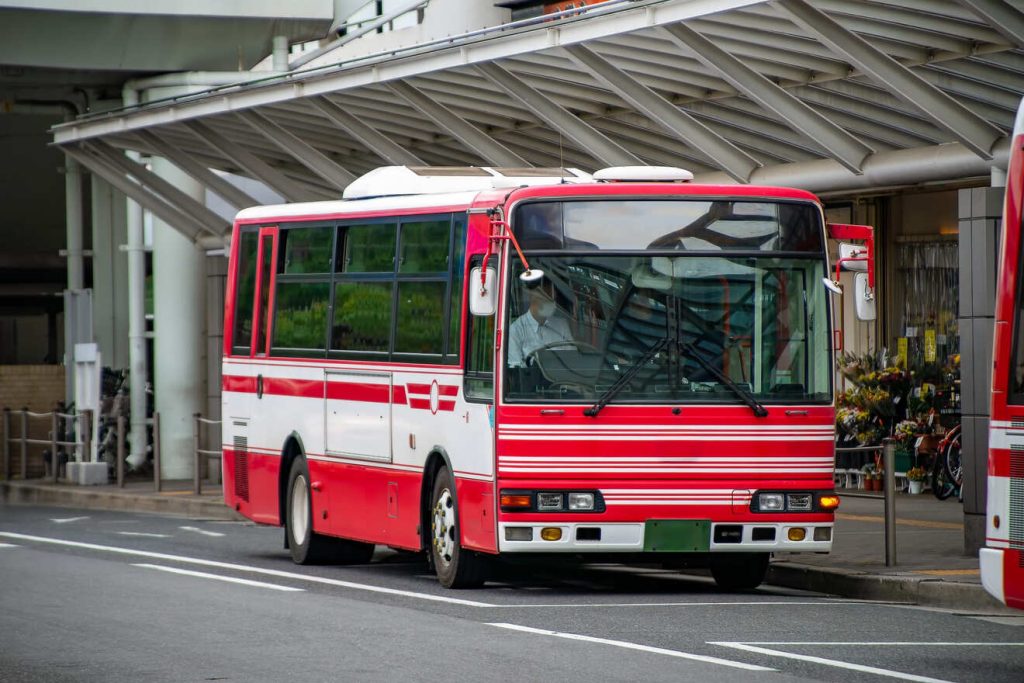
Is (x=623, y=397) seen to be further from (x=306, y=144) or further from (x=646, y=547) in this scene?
(x=306, y=144)

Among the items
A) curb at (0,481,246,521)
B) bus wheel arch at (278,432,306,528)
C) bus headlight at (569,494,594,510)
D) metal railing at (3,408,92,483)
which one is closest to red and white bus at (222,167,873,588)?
bus headlight at (569,494,594,510)

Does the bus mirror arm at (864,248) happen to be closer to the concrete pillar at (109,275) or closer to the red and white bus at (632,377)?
the red and white bus at (632,377)

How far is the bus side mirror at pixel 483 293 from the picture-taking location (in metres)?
13.0

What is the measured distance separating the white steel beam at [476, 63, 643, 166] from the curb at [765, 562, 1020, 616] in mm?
5996

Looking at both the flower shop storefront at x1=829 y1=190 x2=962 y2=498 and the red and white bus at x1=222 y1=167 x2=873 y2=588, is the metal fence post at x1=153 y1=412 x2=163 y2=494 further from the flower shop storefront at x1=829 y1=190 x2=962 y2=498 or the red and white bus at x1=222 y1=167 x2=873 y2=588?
the red and white bus at x1=222 y1=167 x2=873 y2=588

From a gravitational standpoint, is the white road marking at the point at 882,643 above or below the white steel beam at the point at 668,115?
below

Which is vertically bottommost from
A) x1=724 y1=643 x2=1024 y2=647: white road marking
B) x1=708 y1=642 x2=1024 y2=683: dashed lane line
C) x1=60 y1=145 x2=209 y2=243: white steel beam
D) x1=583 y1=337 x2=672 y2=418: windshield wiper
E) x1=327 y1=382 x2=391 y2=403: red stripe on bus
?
x1=724 y1=643 x2=1024 y2=647: white road marking

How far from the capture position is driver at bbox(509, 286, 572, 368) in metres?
13.0

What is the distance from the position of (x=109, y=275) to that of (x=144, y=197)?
4.76 m

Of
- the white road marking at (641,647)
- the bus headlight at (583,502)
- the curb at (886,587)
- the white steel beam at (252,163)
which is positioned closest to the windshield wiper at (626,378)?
the bus headlight at (583,502)

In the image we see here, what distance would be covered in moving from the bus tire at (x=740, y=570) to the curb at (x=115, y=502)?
31.8 feet

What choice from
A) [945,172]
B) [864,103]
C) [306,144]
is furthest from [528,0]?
[945,172]

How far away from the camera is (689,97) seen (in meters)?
19.9

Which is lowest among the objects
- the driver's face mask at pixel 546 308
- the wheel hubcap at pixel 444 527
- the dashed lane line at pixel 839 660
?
the dashed lane line at pixel 839 660
